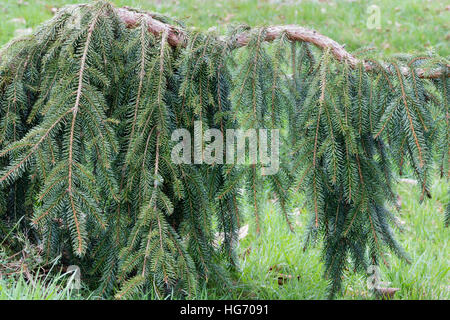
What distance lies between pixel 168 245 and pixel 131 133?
0.44 metres

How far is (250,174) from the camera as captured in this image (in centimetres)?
175

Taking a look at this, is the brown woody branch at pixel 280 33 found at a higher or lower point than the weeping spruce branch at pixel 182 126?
higher

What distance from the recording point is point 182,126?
1938mm

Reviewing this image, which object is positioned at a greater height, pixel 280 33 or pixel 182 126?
pixel 280 33

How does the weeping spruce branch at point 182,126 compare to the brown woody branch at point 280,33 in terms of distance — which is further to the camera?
the brown woody branch at point 280,33

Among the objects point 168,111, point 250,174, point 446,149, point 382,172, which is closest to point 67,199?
point 168,111

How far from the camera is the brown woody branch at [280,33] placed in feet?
6.07

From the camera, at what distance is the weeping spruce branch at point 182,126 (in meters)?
1.70

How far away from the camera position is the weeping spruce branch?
1695 mm

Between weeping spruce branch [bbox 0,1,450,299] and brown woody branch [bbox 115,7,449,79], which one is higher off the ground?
brown woody branch [bbox 115,7,449,79]

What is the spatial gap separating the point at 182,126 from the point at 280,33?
0.55 metres

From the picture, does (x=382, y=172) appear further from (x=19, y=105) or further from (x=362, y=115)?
(x=19, y=105)

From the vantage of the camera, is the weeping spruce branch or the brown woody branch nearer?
the weeping spruce branch
